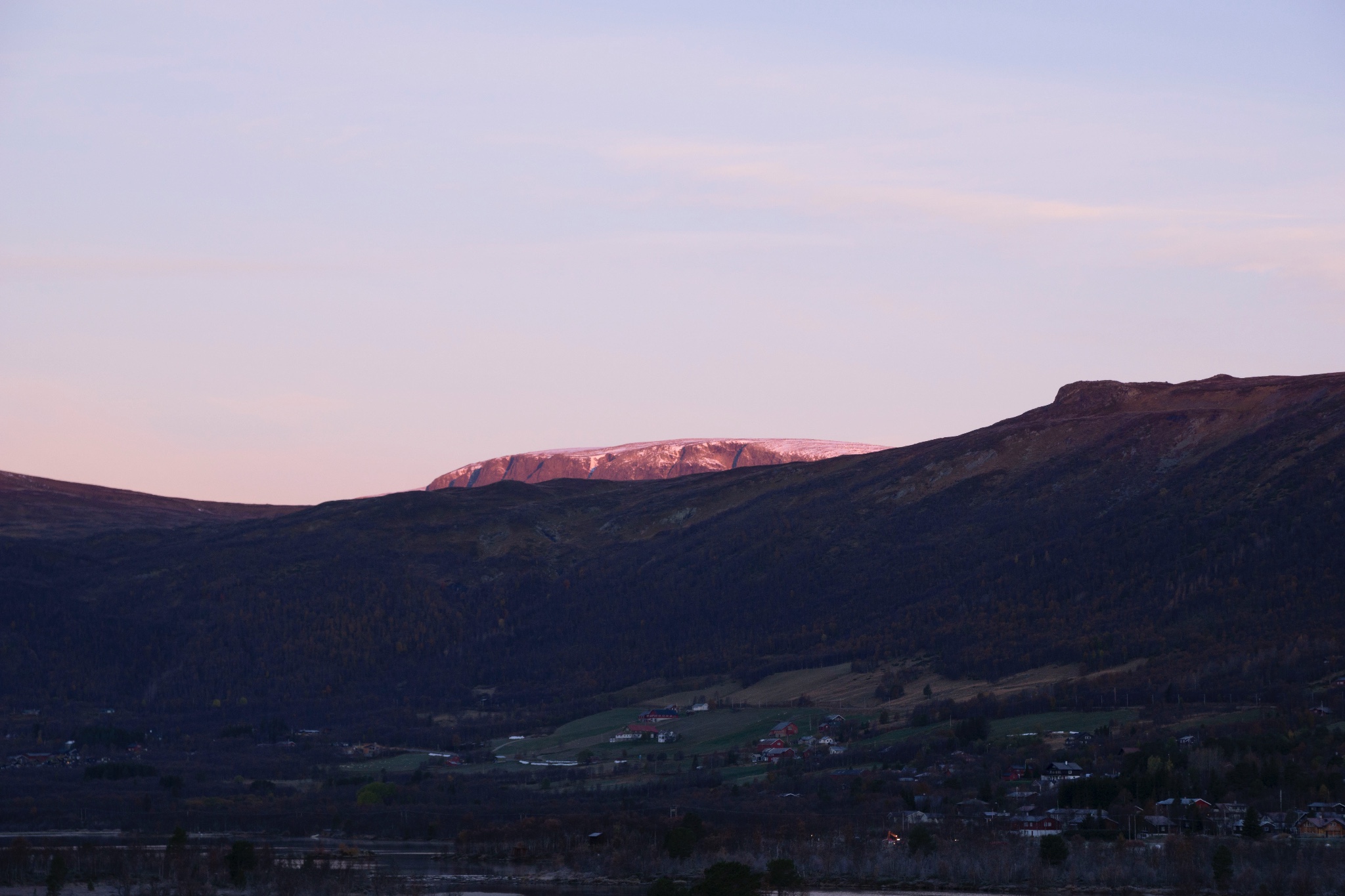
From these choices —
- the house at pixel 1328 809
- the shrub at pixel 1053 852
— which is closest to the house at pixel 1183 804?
the house at pixel 1328 809

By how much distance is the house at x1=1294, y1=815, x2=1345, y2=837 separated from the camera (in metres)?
104

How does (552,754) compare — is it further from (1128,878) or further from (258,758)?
(1128,878)

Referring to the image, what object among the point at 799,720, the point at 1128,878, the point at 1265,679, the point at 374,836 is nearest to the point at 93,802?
the point at 374,836

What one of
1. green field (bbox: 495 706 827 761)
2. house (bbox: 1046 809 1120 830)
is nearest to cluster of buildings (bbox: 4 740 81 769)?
green field (bbox: 495 706 827 761)

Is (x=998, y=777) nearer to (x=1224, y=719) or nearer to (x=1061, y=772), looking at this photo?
(x=1061, y=772)

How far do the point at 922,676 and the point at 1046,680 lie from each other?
18.7 metres

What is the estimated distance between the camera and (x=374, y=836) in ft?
433

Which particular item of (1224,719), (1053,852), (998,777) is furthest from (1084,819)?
(1224,719)

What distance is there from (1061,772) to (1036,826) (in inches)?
732

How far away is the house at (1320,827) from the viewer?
342 feet

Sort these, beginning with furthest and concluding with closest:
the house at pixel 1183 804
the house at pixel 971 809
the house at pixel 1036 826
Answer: the house at pixel 971 809 < the house at pixel 1183 804 < the house at pixel 1036 826

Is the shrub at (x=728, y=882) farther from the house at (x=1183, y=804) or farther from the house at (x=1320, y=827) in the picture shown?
the house at (x=1320, y=827)

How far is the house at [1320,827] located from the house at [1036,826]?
582 inches

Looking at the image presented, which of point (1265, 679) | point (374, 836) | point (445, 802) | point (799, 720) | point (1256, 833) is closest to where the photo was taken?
point (1256, 833)
